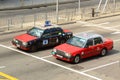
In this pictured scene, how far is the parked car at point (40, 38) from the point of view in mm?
24219

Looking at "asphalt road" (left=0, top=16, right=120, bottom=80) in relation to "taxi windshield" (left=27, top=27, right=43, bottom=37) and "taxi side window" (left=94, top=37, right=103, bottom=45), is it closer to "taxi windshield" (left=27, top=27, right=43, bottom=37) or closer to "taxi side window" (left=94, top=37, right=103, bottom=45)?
"taxi side window" (left=94, top=37, right=103, bottom=45)

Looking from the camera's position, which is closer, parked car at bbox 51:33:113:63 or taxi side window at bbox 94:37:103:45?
parked car at bbox 51:33:113:63

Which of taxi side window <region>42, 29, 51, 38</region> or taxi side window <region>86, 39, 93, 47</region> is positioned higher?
taxi side window <region>42, 29, 51, 38</region>

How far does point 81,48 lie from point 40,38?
3.79 metres

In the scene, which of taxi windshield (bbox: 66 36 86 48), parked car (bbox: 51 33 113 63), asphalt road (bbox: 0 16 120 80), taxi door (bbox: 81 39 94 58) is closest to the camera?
asphalt road (bbox: 0 16 120 80)

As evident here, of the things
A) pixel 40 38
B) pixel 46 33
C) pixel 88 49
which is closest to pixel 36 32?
pixel 46 33

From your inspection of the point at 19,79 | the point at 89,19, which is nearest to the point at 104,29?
the point at 89,19

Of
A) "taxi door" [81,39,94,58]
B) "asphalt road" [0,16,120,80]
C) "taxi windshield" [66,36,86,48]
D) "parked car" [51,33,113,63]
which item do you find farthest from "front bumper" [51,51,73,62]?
"taxi windshield" [66,36,86,48]

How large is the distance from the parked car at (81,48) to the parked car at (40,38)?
231cm

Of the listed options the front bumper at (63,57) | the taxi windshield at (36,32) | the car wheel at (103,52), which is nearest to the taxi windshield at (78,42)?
the front bumper at (63,57)

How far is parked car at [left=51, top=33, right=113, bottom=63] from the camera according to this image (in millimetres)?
21844

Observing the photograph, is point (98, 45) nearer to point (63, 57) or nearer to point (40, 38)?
point (63, 57)

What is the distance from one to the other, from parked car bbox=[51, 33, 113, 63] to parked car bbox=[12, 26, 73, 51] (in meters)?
2.31

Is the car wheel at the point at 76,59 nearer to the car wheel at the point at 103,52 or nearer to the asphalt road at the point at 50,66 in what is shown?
the asphalt road at the point at 50,66
